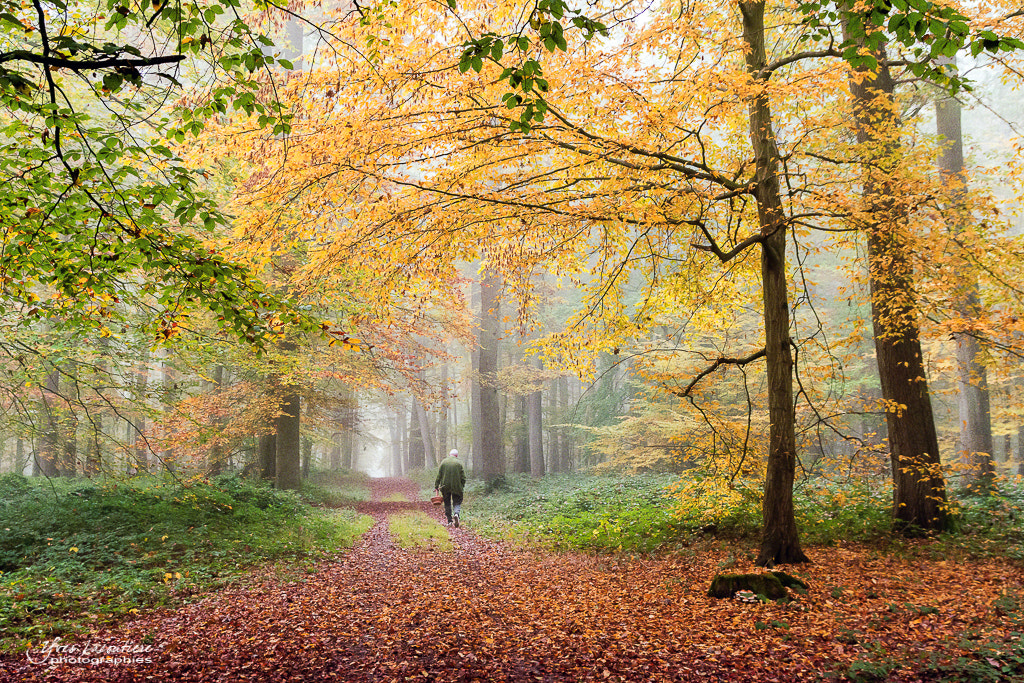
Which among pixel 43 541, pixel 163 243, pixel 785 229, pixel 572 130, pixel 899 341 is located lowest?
pixel 43 541

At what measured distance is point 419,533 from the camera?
10.9m

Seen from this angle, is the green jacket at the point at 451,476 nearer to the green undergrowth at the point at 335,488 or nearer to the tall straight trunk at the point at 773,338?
the green undergrowth at the point at 335,488

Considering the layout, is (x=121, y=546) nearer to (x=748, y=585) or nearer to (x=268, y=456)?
(x=268, y=456)

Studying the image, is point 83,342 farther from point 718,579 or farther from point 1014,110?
point 1014,110

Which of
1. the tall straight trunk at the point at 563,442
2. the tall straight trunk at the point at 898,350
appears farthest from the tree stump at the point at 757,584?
the tall straight trunk at the point at 563,442

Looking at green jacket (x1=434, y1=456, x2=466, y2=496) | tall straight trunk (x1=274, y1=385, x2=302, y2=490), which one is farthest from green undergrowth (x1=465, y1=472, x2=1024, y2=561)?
tall straight trunk (x1=274, y1=385, x2=302, y2=490)

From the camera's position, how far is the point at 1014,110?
2467 cm

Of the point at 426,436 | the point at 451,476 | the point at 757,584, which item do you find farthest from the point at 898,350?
the point at 426,436

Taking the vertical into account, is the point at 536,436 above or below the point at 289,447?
below

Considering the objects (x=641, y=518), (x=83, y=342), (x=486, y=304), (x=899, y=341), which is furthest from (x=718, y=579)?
(x=486, y=304)

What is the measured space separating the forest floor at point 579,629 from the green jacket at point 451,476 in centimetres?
450

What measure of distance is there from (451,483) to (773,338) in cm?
768

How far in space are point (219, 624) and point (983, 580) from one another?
7.75 metres

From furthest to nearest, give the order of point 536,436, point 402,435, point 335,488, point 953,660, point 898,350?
1. point 402,435
2. point 536,436
3. point 335,488
4. point 898,350
5. point 953,660
